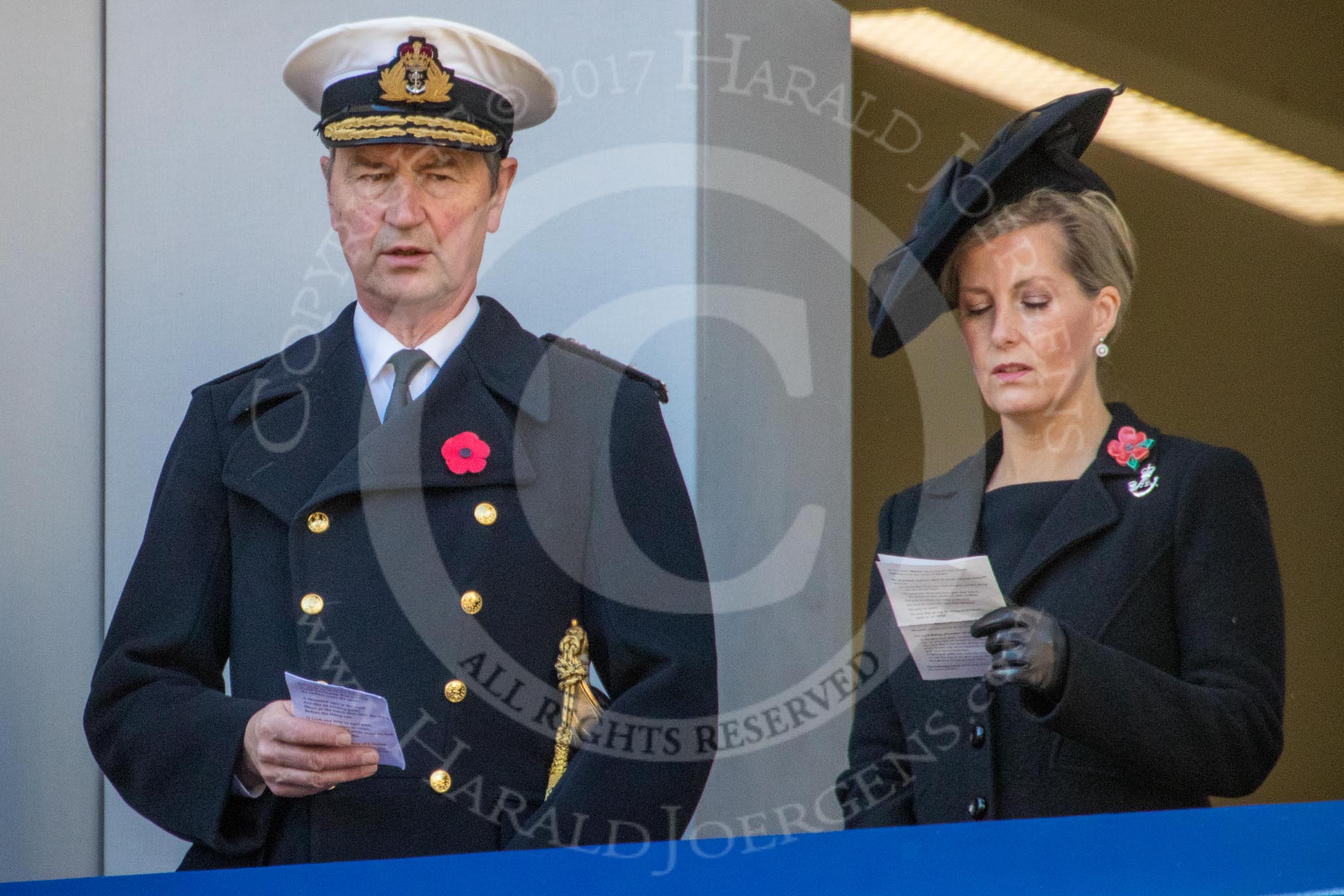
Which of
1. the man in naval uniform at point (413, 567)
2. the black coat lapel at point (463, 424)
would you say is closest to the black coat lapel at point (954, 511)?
the man in naval uniform at point (413, 567)

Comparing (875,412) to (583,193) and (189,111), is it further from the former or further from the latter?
(189,111)

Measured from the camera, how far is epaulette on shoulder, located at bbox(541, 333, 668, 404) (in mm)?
2518

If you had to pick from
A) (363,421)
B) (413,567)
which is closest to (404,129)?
(363,421)

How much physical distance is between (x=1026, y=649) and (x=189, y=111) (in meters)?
1.89

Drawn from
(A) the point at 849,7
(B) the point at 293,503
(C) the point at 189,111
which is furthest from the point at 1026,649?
(C) the point at 189,111

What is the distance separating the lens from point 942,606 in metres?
2.46

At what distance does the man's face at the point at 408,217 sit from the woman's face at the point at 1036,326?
32.7 inches

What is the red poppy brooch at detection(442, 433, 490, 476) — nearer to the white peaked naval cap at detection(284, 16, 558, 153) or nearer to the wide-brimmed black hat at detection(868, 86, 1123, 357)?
the white peaked naval cap at detection(284, 16, 558, 153)

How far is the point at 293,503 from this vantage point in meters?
2.38

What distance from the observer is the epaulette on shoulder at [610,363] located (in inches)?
99.1

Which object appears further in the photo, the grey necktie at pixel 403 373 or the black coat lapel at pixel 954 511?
the black coat lapel at pixel 954 511

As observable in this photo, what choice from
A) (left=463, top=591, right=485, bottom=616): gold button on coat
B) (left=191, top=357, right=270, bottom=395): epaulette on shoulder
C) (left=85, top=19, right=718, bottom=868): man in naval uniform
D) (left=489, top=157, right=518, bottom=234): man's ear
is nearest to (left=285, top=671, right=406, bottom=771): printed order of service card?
(left=85, top=19, right=718, bottom=868): man in naval uniform

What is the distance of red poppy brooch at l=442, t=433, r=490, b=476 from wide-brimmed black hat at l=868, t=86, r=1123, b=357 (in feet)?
2.61

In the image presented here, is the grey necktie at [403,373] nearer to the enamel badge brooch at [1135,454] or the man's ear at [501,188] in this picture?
the man's ear at [501,188]
